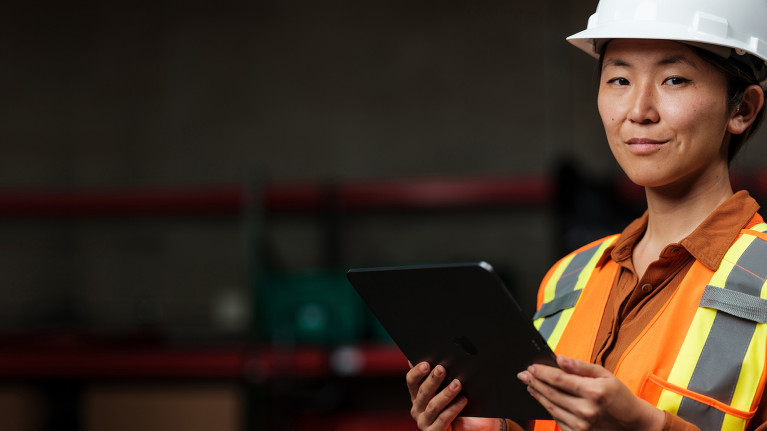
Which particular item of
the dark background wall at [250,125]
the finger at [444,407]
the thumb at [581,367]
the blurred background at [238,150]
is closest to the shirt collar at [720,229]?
the thumb at [581,367]

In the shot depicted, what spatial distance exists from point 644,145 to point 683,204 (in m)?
0.16

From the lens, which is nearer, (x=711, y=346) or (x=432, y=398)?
(x=711, y=346)

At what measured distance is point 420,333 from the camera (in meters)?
1.40

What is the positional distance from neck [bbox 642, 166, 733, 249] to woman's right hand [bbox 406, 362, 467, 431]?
1.54 feet

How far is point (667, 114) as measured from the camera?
4.50 feet

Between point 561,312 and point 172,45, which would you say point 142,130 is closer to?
point 172,45

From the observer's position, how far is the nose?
1388 mm

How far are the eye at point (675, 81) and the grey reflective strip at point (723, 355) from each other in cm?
32

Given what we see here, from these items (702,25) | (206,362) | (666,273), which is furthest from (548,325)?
(206,362)

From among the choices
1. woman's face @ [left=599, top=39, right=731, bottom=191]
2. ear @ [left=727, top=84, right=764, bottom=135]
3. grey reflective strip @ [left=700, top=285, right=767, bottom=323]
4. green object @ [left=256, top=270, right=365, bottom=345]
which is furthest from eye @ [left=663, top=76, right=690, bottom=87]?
green object @ [left=256, top=270, right=365, bottom=345]

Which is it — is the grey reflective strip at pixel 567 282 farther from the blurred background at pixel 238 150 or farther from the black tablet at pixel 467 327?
the blurred background at pixel 238 150

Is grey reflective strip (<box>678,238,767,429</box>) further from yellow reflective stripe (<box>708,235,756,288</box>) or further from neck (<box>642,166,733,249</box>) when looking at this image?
neck (<box>642,166,733,249</box>)

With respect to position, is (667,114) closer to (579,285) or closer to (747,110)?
(747,110)

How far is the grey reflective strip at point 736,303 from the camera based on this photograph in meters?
1.28
